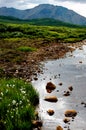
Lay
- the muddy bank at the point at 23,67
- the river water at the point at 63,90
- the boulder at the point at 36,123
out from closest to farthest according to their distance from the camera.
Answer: the boulder at the point at 36,123
the river water at the point at 63,90
the muddy bank at the point at 23,67

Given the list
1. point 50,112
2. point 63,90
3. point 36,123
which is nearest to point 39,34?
point 63,90

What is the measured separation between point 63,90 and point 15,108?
8.41 meters

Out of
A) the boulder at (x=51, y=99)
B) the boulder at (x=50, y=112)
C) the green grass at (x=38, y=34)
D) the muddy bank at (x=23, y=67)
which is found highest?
the green grass at (x=38, y=34)

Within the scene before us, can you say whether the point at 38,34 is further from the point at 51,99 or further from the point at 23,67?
the point at 51,99

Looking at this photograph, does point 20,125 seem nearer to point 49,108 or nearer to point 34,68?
point 49,108

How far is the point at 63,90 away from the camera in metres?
23.3

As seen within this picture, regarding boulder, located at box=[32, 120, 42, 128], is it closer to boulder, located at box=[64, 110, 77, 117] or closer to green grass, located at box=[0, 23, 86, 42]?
boulder, located at box=[64, 110, 77, 117]

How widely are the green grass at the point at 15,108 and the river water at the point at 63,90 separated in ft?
3.45

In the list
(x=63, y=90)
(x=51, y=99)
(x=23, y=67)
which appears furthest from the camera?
(x=23, y=67)

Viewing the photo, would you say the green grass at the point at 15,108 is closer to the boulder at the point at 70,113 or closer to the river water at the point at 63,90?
the river water at the point at 63,90

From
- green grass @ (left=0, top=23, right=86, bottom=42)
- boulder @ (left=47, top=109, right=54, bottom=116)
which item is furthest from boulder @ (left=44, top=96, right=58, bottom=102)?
green grass @ (left=0, top=23, right=86, bottom=42)

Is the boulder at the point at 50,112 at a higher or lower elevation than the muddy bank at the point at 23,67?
lower

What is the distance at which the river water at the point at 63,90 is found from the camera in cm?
1620

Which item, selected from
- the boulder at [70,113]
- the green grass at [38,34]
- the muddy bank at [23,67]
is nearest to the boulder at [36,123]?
the boulder at [70,113]
